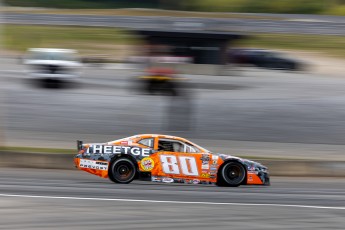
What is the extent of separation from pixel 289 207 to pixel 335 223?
1.38 m

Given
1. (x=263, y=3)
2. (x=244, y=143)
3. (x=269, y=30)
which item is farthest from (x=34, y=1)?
(x=244, y=143)

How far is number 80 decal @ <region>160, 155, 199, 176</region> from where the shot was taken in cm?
1573

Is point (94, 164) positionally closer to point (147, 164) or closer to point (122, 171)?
point (122, 171)

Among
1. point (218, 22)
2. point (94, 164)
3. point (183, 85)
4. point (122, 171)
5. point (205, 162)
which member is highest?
point (218, 22)

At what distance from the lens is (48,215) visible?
474 inches

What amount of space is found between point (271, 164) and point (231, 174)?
130 inches

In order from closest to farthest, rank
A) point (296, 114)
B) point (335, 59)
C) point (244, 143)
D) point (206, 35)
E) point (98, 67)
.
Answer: point (244, 143) → point (296, 114) → point (206, 35) → point (98, 67) → point (335, 59)

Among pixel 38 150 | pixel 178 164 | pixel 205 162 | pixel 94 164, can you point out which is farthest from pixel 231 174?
pixel 38 150

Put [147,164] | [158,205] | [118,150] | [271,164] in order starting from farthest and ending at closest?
[271,164]
[147,164]
[118,150]
[158,205]

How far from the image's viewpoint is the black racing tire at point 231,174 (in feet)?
52.3

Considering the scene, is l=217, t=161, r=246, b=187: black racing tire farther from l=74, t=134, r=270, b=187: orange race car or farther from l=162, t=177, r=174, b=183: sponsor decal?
l=162, t=177, r=174, b=183: sponsor decal

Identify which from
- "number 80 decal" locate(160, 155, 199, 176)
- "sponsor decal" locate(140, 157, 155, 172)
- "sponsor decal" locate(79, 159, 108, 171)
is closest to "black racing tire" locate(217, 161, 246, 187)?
"number 80 decal" locate(160, 155, 199, 176)

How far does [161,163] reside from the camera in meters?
15.7

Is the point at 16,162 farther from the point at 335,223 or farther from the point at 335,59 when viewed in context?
the point at 335,59
